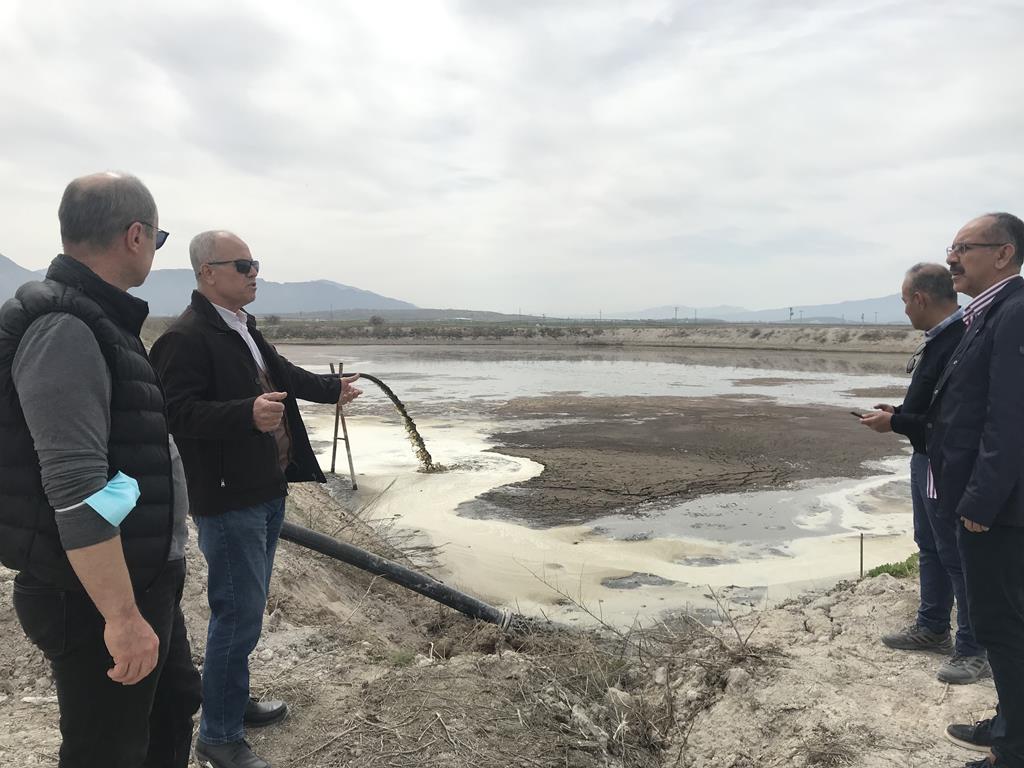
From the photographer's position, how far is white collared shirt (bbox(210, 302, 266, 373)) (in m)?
3.12

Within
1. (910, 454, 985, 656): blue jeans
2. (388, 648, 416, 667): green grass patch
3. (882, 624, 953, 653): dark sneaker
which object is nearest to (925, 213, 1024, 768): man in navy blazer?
(910, 454, 985, 656): blue jeans

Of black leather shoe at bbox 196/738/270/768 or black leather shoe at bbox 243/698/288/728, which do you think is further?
black leather shoe at bbox 243/698/288/728

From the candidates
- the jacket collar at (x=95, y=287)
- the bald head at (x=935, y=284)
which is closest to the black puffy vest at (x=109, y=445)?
the jacket collar at (x=95, y=287)

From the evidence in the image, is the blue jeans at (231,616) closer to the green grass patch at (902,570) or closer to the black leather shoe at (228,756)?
the black leather shoe at (228,756)

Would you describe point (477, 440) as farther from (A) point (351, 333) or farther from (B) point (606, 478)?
(A) point (351, 333)

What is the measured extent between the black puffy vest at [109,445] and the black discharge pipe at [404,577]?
3.09m

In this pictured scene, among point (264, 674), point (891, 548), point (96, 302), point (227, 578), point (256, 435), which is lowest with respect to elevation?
point (891, 548)

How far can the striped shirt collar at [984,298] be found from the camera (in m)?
3.15

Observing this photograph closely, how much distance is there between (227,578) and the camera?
9.62ft

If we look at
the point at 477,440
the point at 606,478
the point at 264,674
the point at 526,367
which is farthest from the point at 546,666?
the point at 526,367

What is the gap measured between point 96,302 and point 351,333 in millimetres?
78006

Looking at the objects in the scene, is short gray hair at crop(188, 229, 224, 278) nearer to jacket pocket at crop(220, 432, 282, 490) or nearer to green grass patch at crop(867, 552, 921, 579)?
jacket pocket at crop(220, 432, 282, 490)

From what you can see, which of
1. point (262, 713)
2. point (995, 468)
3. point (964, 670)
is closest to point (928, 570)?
point (964, 670)

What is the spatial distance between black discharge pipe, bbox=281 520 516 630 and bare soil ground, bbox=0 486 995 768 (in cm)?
16
